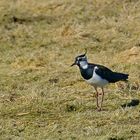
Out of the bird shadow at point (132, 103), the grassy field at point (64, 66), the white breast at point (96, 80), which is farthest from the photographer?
the bird shadow at point (132, 103)

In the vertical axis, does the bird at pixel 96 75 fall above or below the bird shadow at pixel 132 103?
above

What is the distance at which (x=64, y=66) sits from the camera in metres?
12.4

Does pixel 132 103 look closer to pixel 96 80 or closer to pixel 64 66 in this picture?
pixel 96 80

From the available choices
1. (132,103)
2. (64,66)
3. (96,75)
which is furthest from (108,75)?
(64,66)

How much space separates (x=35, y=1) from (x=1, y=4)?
1.14 m

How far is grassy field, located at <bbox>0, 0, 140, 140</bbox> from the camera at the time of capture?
8.27 m

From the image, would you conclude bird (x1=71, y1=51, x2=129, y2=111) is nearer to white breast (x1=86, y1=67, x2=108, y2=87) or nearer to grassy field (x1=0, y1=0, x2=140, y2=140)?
white breast (x1=86, y1=67, x2=108, y2=87)

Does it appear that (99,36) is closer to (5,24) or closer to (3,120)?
(5,24)

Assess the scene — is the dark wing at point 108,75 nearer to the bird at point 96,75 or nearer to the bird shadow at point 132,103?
the bird at point 96,75

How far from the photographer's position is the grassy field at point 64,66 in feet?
27.1

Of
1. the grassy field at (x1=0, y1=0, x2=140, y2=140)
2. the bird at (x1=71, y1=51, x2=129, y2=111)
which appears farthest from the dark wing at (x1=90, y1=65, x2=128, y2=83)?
the grassy field at (x1=0, y1=0, x2=140, y2=140)

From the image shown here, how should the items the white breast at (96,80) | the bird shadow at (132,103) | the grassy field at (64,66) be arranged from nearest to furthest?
the grassy field at (64,66)
the white breast at (96,80)
the bird shadow at (132,103)

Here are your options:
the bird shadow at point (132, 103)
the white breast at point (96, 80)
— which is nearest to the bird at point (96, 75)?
the white breast at point (96, 80)

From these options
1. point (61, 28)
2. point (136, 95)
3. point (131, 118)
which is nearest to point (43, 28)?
point (61, 28)
